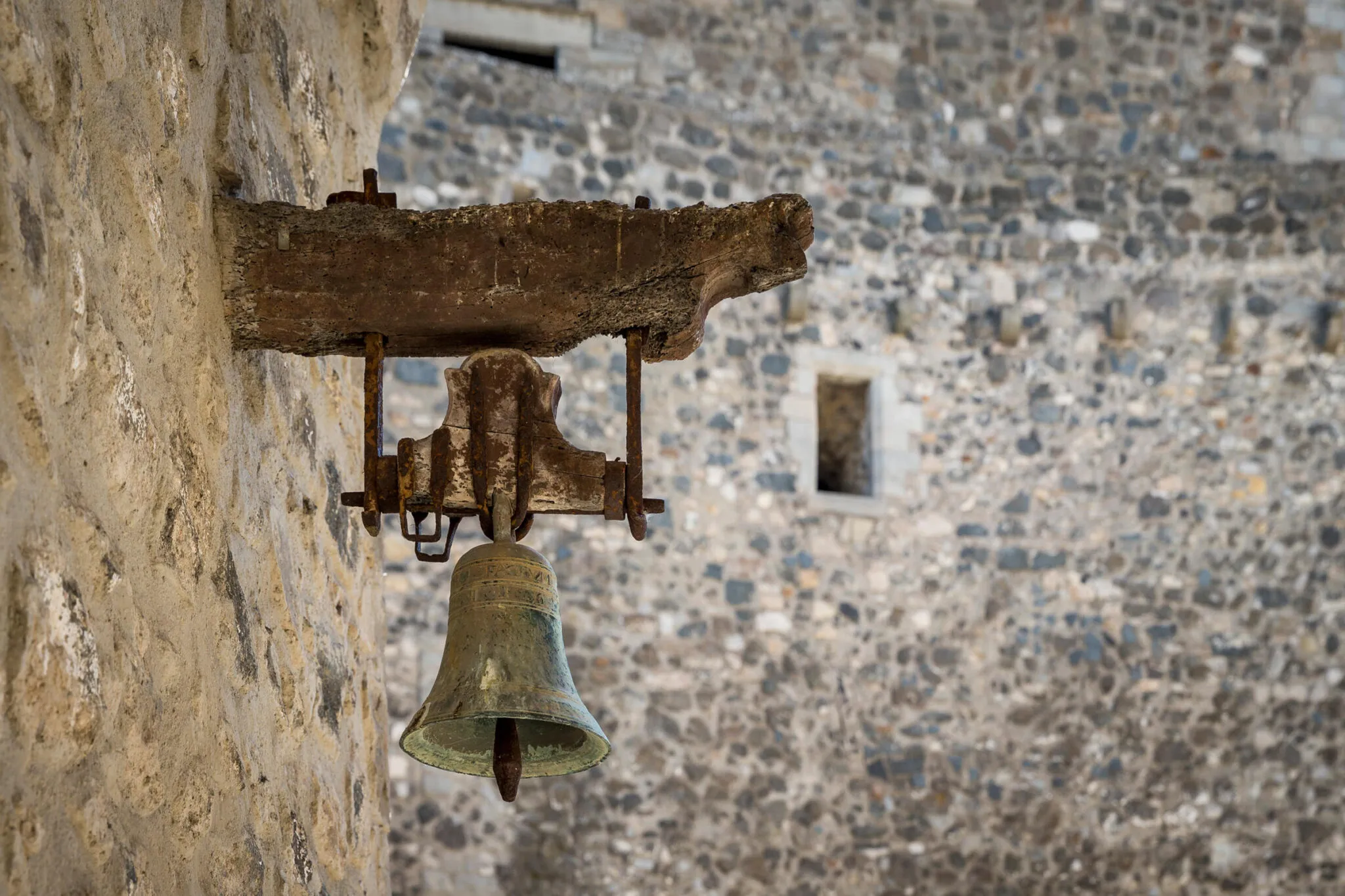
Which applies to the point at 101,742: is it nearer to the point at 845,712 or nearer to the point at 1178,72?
the point at 845,712

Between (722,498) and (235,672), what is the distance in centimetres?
594

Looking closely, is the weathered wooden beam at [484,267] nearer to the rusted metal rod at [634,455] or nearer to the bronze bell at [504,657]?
the rusted metal rod at [634,455]

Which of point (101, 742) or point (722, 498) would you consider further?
point (722, 498)

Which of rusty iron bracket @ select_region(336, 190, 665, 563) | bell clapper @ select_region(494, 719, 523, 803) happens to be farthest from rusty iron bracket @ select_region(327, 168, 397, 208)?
bell clapper @ select_region(494, 719, 523, 803)

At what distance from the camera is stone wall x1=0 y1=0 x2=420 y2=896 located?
1.54 m

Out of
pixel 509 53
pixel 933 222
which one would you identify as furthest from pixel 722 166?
pixel 509 53

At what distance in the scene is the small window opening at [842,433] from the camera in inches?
337

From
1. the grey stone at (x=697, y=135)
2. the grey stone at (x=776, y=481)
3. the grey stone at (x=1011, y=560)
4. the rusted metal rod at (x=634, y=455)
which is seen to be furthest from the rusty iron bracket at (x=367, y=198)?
A: the grey stone at (x=1011, y=560)

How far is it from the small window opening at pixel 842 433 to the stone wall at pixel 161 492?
5.89 meters

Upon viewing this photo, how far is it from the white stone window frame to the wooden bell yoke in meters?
5.81

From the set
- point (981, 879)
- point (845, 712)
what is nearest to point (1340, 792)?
point (981, 879)

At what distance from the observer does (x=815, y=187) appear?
868 centimetres

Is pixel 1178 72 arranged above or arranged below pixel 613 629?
above

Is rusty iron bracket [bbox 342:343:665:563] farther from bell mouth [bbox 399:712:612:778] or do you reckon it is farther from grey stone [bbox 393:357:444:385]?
grey stone [bbox 393:357:444:385]
